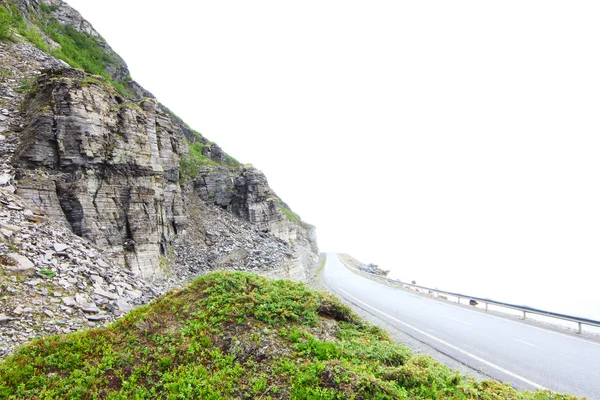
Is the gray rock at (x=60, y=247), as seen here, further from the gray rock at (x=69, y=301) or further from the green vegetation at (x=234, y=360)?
the green vegetation at (x=234, y=360)

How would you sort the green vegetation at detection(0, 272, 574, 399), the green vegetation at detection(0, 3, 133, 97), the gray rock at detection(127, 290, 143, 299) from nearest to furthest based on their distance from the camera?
1. the green vegetation at detection(0, 272, 574, 399)
2. the gray rock at detection(127, 290, 143, 299)
3. the green vegetation at detection(0, 3, 133, 97)

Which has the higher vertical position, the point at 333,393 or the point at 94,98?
the point at 94,98

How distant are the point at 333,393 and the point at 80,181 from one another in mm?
17629

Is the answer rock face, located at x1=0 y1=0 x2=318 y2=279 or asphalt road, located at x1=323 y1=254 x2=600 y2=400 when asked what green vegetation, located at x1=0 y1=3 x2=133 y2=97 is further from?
asphalt road, located at x1=323 y1=254 x2=600 y2=400

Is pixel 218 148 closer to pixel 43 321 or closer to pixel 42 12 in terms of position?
pixel 42 12

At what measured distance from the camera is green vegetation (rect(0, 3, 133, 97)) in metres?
22.2

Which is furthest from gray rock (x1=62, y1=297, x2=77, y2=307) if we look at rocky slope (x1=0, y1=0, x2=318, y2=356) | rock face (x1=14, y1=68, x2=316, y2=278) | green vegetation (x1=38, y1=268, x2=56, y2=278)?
rock face (x1=14, y1=68, x2=316, y2=278)

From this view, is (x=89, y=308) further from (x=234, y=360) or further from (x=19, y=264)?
(x=234, y=360)

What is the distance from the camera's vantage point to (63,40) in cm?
2848

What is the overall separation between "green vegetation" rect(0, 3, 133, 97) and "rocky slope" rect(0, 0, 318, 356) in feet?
0.51

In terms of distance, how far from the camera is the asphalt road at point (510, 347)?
7.43 metres

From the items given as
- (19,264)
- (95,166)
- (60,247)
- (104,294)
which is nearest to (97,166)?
(95,166)

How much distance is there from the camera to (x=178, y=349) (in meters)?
6.06

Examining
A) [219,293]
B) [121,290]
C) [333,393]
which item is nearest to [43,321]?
[121,290]
